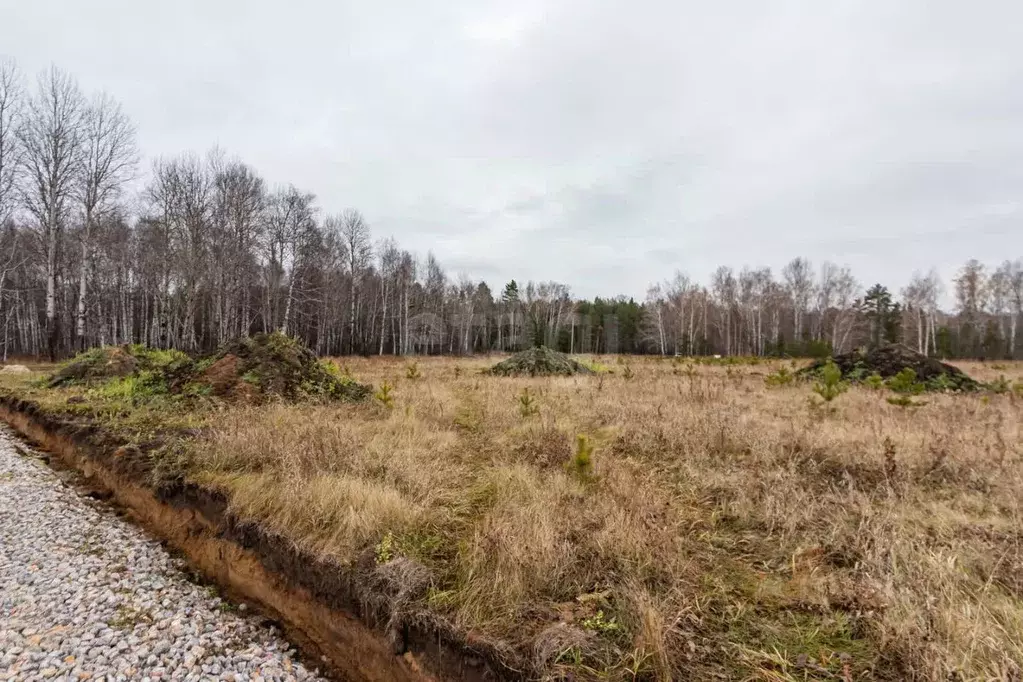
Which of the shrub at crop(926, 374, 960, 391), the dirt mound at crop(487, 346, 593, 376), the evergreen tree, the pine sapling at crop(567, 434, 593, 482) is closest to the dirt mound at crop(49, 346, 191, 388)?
the dirt mound at crop(487, 346, 593, 376)

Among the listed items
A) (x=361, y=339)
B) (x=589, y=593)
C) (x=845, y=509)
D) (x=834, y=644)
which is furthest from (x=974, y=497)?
(x=361, y=339)

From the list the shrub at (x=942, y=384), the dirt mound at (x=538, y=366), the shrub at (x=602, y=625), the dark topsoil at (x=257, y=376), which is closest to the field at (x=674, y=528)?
the shrub at (x=602, y=625)

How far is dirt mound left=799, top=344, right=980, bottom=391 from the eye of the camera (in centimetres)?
1256

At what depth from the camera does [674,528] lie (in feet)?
11.4

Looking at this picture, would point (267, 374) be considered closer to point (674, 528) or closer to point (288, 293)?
point (674, 528)

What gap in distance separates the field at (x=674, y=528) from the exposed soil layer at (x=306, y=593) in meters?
0.12

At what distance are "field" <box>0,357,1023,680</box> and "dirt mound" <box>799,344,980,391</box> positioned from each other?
267 inches

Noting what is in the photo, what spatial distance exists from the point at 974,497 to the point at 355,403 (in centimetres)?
913

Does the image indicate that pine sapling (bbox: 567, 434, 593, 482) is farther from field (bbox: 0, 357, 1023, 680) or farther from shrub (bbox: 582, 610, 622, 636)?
shrub (bbox: 582, 610, 622, 636)

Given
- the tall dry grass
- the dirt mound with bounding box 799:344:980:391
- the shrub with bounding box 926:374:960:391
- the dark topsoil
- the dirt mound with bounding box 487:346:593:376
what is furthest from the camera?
the dirt mound with bounding box 487:346:593:376

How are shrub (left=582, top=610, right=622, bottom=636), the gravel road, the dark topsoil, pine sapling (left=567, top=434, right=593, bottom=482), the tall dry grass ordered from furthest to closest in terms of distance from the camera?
the dark topsoil
pine sapling (left=567, top=434, right=593, bottom=482)
the gravel road
shrub (left=582, top=610, right=622, bottom=636)
the tall dry grass

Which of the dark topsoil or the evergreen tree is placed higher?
the evergreen tree

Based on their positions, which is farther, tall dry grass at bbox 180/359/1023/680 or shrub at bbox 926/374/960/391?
shrub at bbox 926/374/960/391

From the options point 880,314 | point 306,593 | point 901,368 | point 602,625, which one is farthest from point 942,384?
point 880,314
